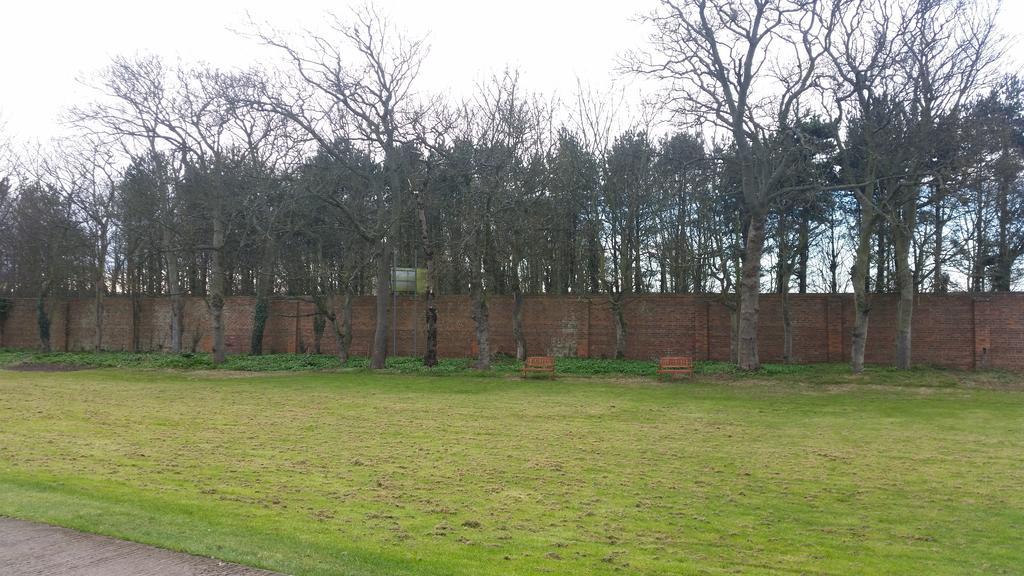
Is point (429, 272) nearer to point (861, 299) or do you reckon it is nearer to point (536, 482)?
point (861, 299)

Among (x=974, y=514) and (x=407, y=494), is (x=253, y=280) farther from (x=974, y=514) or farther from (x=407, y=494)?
(x=974, y=514)

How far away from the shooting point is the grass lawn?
6.40m

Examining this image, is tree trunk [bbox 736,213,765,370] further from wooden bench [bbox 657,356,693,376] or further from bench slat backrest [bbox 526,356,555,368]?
bench slat backrest [bbox 526,356,555,368]

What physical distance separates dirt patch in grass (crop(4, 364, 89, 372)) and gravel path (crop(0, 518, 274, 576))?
91.6 feet

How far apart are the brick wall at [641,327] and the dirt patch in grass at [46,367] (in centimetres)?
826

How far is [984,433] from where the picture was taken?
45.2ft

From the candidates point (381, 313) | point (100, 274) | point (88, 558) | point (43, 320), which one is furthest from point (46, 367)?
point (88, 558)

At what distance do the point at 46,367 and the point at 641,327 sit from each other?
25503mm

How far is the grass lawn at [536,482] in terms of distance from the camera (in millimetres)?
6398

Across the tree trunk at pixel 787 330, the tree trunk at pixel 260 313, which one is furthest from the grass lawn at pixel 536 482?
the tree trunk at pixel 260 313

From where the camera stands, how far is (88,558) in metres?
5.84

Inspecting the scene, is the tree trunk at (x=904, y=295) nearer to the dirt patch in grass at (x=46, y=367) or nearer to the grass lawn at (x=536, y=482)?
the grass lawn at (x=536, y=482)

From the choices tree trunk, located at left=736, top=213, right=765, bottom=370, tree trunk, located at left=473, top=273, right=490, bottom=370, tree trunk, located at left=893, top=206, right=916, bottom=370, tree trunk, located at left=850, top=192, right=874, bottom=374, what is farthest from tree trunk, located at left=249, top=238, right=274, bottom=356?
tree trunk, located at left=893, top=206, right=916, bottom=370

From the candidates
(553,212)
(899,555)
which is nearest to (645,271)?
(553,212)
